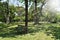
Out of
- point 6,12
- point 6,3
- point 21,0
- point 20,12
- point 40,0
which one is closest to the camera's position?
point 21,0

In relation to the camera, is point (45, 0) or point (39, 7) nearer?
point (45, 0)

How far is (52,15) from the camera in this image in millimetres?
56781

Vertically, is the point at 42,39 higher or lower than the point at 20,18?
higher

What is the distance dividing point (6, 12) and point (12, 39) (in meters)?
26.0

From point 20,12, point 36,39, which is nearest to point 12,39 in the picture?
point 36,39

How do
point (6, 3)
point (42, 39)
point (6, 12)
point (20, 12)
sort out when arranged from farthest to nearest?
point (20, 12), point (6, 12), point (6, 3), point (42, 39)

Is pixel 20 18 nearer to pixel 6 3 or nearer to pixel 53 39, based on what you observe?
pixel 6 3

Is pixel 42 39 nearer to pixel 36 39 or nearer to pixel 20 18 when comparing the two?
pixel 36 39

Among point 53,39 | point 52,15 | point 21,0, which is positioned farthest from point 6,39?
point 52,15

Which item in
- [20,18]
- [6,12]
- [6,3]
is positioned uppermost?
[6,3]

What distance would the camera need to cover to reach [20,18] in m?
59.7

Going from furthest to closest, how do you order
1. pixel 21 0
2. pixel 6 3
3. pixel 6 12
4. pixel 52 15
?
pixel 52 15 < pixel 6 12 < pixel 6 3 < pixel 21 0

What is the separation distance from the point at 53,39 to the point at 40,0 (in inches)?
752

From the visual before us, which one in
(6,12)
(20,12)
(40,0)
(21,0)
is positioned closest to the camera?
(21,0)
